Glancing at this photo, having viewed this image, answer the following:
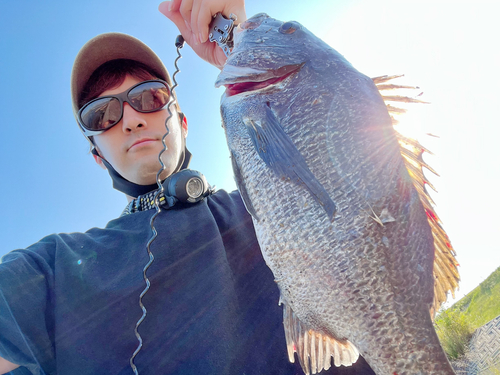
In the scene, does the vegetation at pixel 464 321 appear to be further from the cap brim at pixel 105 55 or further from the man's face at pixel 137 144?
the cap brim at pixel 105 55

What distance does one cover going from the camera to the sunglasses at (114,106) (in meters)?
2.22

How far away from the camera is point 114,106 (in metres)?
2.23

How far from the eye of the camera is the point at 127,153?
2219 mm

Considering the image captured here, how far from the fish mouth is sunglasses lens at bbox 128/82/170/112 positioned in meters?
1.04

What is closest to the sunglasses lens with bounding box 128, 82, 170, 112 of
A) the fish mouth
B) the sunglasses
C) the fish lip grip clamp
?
the sunglasses

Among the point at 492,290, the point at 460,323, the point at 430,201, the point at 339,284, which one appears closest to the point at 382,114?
the point at 430,201

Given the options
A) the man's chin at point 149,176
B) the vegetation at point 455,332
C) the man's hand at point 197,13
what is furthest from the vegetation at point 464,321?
the man's hand at point 197,13

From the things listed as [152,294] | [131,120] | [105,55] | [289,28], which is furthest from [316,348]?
[105,55]

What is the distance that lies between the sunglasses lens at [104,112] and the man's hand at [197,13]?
77cm

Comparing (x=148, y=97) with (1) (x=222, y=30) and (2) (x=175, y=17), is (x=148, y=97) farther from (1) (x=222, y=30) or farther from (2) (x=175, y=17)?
(1) (x=222, y=30)

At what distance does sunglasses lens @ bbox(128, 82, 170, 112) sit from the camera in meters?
2.23

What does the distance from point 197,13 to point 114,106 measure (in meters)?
0.98

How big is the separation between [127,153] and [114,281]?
1020 mm

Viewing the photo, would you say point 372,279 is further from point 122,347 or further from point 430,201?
point 122,347
